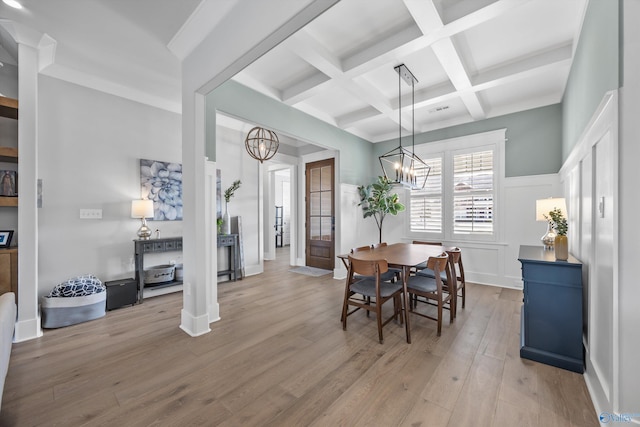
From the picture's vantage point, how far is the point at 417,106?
160 inches

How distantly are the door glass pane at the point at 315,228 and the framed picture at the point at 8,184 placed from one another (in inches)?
178

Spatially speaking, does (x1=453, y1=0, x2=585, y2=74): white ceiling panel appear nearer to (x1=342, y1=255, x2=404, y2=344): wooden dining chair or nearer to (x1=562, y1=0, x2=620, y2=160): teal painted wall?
(x1=562, y1=0, x2=620, y2=160): teal painted wall

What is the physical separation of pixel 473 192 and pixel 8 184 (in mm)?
6188

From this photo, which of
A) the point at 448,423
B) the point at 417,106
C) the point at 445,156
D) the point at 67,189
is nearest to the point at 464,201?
the point at 445,156

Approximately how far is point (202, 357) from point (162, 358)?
13.2 inches

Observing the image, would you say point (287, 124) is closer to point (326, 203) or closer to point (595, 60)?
point (326, 203)

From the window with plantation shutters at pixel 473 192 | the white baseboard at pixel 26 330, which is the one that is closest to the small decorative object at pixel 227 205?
the white baseboard at pixel 26 330

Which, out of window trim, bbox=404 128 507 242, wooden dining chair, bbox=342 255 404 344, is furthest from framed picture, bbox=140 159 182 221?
window trim, bbox=404 128 507 242

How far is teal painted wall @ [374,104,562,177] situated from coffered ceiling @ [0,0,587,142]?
0.16 m

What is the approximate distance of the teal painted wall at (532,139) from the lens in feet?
13.0

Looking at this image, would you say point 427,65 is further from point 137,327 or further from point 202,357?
point 137,327

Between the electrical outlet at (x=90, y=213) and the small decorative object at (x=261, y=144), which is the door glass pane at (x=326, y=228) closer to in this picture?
the small decorative object at (x=261, y=144)

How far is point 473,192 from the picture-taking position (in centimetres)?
463

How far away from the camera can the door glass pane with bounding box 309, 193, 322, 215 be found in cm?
596
